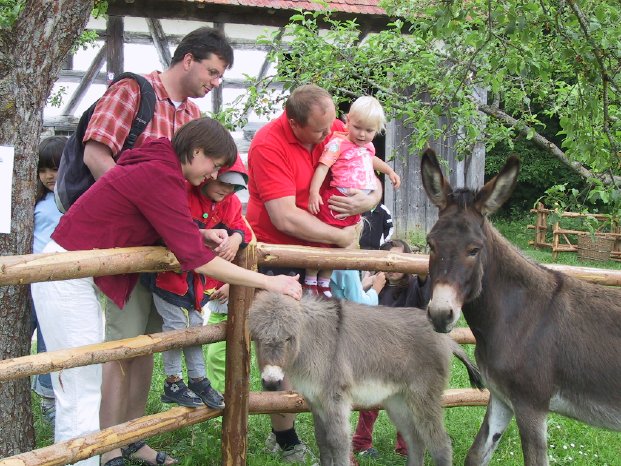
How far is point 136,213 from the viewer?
12.1 ft

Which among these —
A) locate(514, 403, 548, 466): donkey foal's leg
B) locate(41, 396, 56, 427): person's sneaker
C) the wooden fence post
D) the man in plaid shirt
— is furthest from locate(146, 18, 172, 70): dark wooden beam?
locate(514, 403, 548, 466): donkey foal's leg

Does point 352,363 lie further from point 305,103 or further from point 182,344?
point 305,103

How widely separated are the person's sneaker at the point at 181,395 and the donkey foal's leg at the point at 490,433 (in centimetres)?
166

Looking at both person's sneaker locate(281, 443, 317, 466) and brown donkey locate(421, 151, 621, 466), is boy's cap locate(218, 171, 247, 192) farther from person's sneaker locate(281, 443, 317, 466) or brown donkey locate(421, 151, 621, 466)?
person's sneaker locate(281, 443, 317, 466)

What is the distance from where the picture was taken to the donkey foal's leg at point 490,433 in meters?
4.25

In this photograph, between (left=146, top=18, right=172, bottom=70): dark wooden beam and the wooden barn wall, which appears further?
the wooden barn wall

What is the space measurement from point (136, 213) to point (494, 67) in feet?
10.7

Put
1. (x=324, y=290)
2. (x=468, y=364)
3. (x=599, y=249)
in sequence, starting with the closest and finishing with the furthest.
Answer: (x=468, y=364) < (x=324, y=290) < (x=599, y=249)

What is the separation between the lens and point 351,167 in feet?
15.4

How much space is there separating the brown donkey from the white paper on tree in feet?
7.38

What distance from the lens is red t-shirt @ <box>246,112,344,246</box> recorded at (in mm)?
4414

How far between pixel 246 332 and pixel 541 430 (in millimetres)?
1739

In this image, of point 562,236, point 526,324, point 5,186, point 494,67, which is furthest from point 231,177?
point 562,236

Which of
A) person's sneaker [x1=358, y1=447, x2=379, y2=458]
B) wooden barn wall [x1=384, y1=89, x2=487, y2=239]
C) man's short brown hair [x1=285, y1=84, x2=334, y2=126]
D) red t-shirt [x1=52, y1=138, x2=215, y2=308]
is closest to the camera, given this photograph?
red t-shirt [x1=52, y1=138, x2=215, y2=308]
